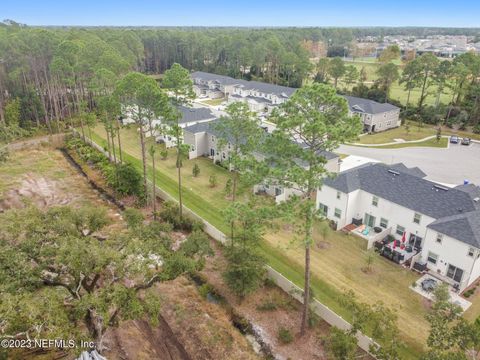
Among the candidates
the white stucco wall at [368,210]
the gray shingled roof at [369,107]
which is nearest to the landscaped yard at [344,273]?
the white stucco wall at [368,210]

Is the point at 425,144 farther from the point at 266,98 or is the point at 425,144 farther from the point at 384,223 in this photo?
the point at 266,98

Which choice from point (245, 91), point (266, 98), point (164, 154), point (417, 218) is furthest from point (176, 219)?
point (245, 91)

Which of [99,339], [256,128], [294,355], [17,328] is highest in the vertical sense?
[256,128]

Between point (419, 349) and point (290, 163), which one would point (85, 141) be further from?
point (419, 349)

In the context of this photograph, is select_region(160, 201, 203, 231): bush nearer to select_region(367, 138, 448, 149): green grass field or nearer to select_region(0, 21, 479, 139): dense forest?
select_region(0, 21, 479, 139): dense forest

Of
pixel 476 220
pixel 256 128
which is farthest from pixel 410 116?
pixel 256 128

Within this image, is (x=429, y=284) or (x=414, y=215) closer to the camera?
(x=429, y=284)
